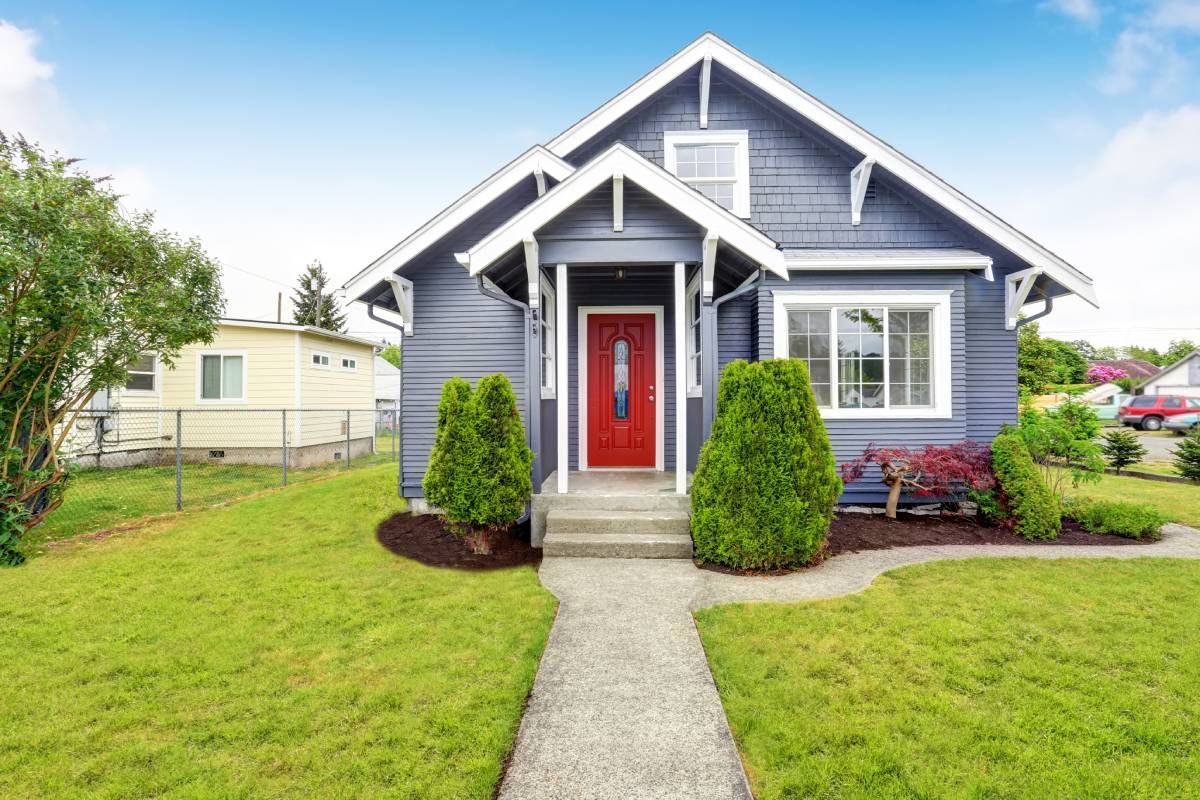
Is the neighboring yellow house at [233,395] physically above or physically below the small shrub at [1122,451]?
above

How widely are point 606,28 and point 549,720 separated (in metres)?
15.2

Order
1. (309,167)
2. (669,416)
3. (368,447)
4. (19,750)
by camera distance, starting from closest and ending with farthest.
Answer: (19,750)
(669,416)
(368,447)
(309,167)

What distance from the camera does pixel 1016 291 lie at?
7.27 metres

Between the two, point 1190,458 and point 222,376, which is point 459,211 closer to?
point 222,376

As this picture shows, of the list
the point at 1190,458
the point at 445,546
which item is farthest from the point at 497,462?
the point at 1190,458

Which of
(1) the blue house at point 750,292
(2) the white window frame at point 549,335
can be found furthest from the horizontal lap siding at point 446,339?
(2) the white window frame at point 549,335

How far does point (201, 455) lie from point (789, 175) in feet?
47.6

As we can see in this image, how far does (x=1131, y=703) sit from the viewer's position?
9.04ft

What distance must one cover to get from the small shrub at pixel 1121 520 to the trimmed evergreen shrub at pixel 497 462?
6.89 metres

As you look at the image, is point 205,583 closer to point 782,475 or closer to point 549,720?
point 549,720

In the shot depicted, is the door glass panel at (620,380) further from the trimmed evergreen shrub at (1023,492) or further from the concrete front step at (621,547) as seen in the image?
the trimmed evergreen shrub at (1023,492)

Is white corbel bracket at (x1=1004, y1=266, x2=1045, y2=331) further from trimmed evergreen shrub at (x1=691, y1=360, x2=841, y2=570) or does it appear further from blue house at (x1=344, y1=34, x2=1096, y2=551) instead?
trimmed evergreen shrub at (x1=691, y1=360, x2=841, y2=570)

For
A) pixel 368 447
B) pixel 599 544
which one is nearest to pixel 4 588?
pixel 599 544

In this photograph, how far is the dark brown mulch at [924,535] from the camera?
19.3ft
